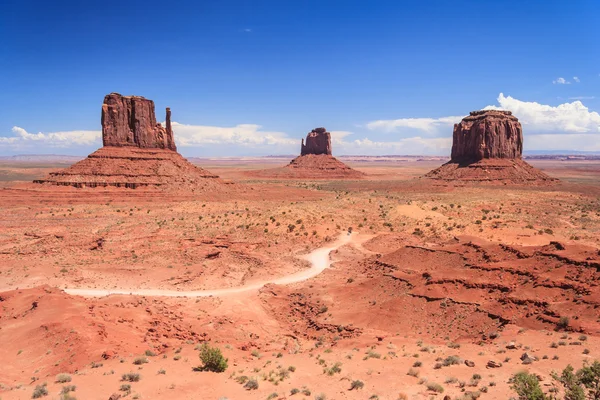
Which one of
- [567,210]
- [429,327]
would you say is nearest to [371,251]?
[429,327]

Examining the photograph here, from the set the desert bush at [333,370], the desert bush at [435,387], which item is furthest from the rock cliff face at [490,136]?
the desert bush at [435,387]

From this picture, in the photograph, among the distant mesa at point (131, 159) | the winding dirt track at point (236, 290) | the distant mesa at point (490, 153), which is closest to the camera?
the winding dirt track at point (236, 290)

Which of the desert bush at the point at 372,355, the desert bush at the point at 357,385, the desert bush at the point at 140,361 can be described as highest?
the desert bush at the point at 357,385

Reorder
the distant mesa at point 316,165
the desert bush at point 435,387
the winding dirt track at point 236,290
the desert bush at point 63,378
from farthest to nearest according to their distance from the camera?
the distant mesa at point 316,165, the winding dirt track at point 236,290, the desert bush at point 63,378, the desert bush at point 435,387

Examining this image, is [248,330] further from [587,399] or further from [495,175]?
[495,175]

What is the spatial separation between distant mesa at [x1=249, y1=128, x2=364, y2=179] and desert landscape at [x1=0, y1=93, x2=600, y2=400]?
257 feet

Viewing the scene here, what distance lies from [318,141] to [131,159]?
90233 mm

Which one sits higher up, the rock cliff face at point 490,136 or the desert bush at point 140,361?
the rock cliff face at point 490,136

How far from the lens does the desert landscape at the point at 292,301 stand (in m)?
12.6

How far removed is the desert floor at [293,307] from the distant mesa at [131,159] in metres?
18.9

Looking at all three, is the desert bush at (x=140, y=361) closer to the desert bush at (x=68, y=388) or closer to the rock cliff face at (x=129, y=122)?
the desert bush at (x=68, y=388)

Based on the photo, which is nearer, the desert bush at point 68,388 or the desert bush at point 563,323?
the desert bush at point 68,388

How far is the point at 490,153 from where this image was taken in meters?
96.4

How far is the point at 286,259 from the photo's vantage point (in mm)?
31609
